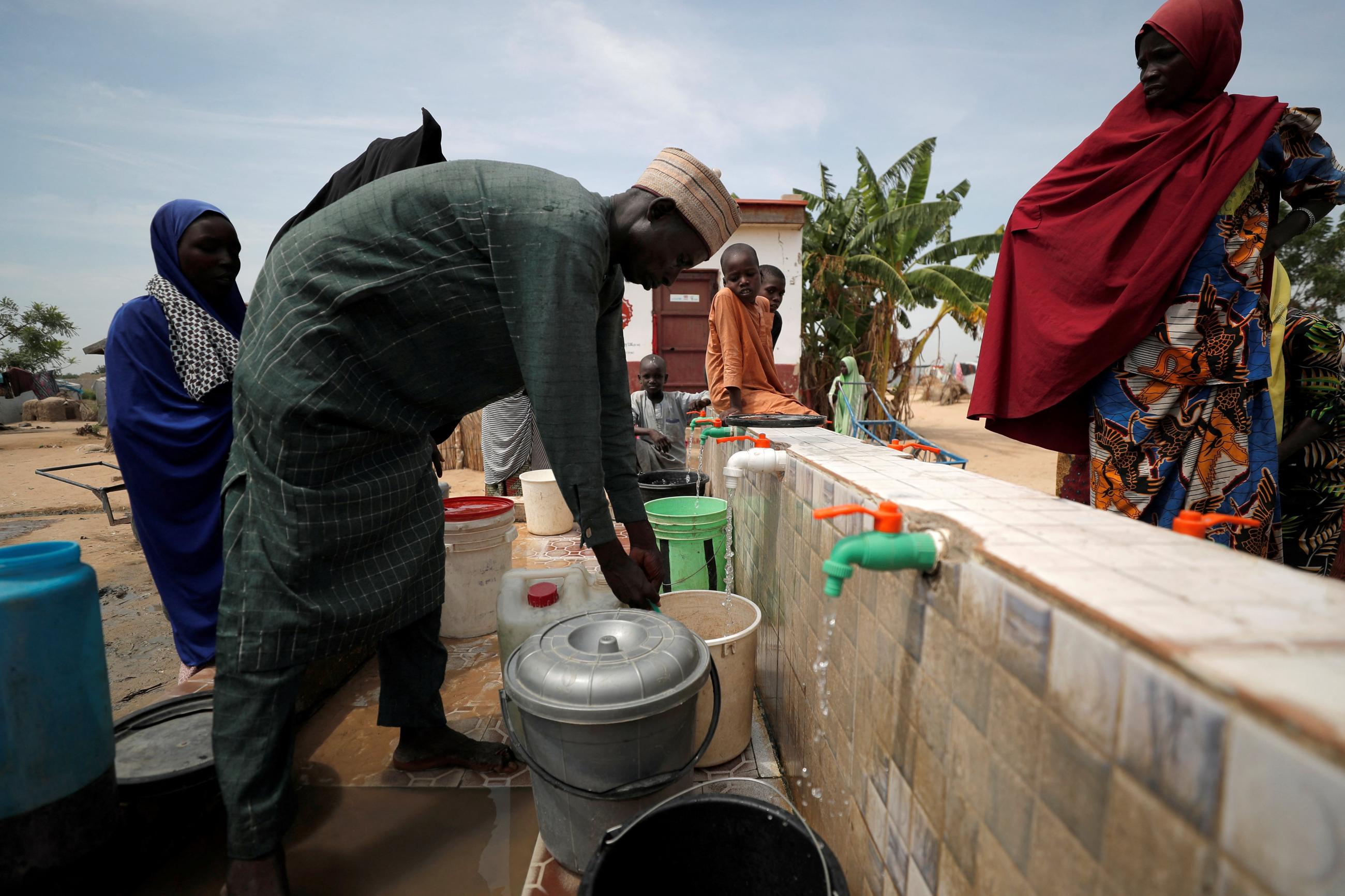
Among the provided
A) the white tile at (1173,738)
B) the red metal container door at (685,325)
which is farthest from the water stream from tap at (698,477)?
the red metal container door at (685,325)

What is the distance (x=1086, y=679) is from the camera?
0.61 meters

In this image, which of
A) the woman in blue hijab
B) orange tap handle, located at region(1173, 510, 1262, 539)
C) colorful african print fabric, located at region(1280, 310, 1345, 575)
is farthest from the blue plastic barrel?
colorful african print fabric, located at region(1280, 310, 1345, 575)

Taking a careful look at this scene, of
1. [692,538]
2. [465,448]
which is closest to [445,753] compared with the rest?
[692,538]

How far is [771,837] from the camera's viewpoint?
1352 millimetres

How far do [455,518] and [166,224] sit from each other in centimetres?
167

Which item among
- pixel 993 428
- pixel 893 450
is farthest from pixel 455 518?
pixel 993 428

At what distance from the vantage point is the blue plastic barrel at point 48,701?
143 cm

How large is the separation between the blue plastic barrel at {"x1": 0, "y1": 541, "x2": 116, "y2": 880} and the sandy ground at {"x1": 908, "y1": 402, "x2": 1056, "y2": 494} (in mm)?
7082

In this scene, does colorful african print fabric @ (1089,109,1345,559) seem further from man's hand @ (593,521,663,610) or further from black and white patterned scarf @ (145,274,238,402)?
black and white patterned scarf @ (145,274,238,402)

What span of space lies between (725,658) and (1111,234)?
185 cm

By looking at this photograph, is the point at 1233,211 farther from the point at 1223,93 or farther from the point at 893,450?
the point at 893,450

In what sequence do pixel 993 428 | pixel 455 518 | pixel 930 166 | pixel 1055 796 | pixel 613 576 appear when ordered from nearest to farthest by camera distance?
pixel 1055 796, pixel 613 576, pixel 993 428, pixel 455 518, pixel 930 166

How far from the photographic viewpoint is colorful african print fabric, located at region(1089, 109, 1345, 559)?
6.00 feet

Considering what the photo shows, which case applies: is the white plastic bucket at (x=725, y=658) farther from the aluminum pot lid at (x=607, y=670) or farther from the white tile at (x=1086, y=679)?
the white tile at (x=1086, y=679)
